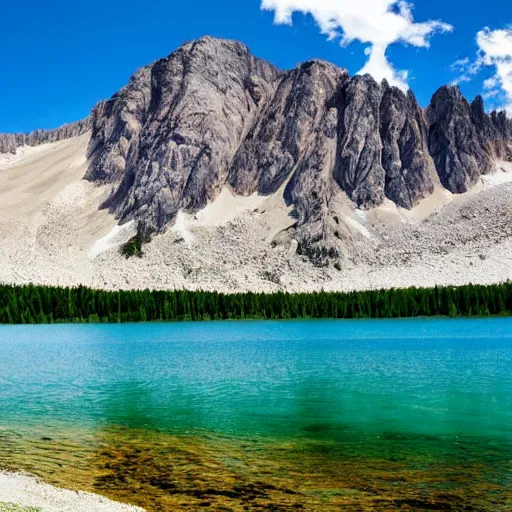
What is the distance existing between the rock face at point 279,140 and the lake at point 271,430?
4574 inches

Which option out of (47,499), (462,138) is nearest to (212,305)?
(47,499)

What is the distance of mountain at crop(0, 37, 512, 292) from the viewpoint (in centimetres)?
15538

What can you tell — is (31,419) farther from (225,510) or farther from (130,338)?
(130,338)

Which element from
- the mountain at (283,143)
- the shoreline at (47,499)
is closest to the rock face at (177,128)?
the mountain at (283,143)

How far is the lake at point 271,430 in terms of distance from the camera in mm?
13086

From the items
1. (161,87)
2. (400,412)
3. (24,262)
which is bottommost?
(400,412)

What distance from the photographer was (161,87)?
17112cm

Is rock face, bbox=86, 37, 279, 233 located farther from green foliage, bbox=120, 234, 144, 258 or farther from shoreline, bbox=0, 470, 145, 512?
shoreline, bbox=0, 470, 145, 512

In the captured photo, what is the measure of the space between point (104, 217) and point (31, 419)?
141 metres

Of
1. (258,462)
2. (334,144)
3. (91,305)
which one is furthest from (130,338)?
(334,144)

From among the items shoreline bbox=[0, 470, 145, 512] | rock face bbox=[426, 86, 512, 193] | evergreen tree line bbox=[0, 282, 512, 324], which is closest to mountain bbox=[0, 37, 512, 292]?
rock face bbox=[426, 86, 512, 193]

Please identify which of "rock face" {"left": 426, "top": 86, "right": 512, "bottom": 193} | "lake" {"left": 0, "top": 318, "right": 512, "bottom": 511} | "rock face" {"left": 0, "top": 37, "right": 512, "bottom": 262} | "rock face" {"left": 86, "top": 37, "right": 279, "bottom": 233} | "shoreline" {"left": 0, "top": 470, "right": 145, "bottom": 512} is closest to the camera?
"shoreline" {"left": 0, "top": 470, "right": 145, "bottom": 512}

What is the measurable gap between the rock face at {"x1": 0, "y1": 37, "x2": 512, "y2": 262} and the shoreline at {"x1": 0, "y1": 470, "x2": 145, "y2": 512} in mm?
135816

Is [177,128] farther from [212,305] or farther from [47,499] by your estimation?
[47,499]
